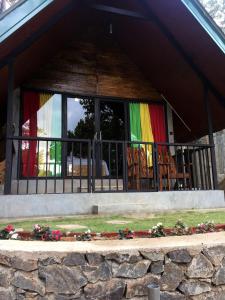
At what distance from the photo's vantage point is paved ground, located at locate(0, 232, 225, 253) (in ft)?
8.40

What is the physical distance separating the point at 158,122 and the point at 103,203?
151 inches

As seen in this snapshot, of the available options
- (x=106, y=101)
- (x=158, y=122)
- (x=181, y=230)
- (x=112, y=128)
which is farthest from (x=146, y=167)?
(x=181, y=230)

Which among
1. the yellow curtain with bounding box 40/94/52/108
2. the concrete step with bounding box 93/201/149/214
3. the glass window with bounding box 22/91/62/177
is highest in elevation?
the yellow curtain with bounding box 40/94/52/108

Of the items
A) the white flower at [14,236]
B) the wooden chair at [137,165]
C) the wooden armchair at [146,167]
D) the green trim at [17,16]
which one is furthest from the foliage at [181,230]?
the green trim at [17,16]

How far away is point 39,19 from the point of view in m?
5.63

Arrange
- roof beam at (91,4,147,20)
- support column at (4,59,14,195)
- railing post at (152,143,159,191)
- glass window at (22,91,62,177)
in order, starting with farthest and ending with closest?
glass window at (22,91,62,177) < roof beam at (91,4,147,20) < railing post at (152,143,159,191) < support column at (4,59,14,195)

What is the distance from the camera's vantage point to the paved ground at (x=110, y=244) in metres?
2.56

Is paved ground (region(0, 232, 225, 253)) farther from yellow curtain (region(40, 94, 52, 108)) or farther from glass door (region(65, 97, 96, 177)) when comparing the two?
yellow curtain (region(40, 94, 52, 108))

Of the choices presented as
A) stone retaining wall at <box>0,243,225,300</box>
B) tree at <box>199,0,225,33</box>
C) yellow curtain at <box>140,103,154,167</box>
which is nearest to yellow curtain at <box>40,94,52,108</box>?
yellow curtain at <box>140,103,154,167</box>

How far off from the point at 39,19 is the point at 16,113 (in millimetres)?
2304

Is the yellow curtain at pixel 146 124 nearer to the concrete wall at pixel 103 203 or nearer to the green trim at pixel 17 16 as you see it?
the concrete wall at pixel 103 203

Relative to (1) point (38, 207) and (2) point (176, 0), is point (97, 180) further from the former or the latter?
(2) point (176, 0)

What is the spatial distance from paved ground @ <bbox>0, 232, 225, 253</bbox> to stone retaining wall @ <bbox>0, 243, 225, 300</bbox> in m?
0.04

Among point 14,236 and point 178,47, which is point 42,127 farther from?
point 14,236
